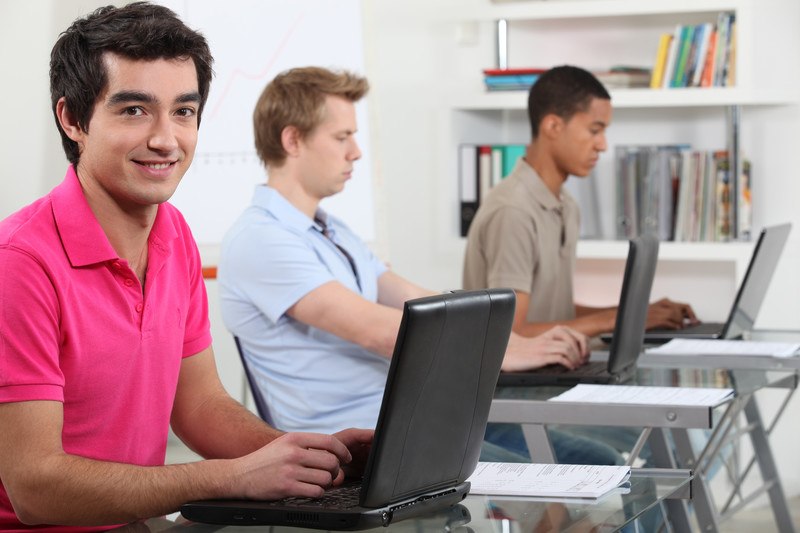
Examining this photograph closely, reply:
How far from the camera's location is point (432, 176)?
165 inches

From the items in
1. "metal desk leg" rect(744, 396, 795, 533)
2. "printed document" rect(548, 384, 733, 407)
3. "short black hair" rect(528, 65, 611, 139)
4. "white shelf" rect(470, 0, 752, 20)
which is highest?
"white shelf" rect(470, 0, 752, 20)

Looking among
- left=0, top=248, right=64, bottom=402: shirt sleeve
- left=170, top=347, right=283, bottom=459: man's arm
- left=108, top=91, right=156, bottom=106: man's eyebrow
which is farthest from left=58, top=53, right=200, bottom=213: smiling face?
left=170, top=347, right=283, bottom=459: man's arm

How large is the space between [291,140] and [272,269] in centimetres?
35

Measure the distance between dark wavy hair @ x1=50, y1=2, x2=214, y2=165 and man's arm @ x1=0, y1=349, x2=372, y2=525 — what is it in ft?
1.36

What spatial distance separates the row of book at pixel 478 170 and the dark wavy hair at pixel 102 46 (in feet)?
8.77

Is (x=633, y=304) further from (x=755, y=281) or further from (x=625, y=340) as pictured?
(x=755, y=281)

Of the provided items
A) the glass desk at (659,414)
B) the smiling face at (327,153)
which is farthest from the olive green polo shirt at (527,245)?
the smiling face at (327,153)

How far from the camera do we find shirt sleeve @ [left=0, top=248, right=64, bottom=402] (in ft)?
4.35

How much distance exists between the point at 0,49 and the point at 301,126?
67 cm

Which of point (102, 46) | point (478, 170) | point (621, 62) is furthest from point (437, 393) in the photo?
point (621, 62)

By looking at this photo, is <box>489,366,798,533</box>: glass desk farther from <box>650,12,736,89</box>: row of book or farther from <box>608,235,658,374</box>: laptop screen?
<box>650,12,736,89</box>: row of book

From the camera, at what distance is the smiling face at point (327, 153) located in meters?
2.45

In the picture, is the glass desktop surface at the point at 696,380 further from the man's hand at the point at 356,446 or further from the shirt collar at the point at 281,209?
the man's hand at the point at 356,446

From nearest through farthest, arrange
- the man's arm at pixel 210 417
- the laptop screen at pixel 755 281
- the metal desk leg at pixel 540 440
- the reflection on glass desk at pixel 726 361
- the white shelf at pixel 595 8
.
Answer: the man's arm at pixel 210 417 < the metal desk leg at pixel 540 440 < the reflection on glass desk at pixel 726 361 < the laptop screen at pixel 755 281 < the white shelf at pixel 595 8
